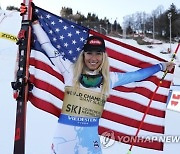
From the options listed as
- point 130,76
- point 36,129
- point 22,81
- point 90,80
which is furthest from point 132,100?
point 36,129

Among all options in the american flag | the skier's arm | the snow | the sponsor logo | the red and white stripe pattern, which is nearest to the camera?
the sponsor logo

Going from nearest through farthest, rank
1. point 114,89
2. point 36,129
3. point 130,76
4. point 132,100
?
1. point 130,76
2. point 114,89
3. point 132,100
4. point 36,129

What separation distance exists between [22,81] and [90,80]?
554mm

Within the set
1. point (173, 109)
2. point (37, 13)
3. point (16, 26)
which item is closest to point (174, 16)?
point (16, 26)

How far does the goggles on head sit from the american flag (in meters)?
0.34

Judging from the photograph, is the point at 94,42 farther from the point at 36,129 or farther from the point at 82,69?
the point at 36,129

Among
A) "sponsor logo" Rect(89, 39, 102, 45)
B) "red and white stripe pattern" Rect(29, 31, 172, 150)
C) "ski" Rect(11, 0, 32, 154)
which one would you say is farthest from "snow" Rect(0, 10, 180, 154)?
"sponsor logo" Rect(89, 39, 102, 45)

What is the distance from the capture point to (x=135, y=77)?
3049 mm

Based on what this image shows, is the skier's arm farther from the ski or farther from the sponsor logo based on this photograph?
the ski

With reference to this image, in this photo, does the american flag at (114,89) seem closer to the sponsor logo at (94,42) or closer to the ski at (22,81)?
the ski at (22,81)

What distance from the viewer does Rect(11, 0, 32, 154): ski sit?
279cm

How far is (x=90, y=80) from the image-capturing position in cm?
279

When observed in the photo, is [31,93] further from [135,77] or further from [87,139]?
[135,77]

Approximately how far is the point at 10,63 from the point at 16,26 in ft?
13.7
